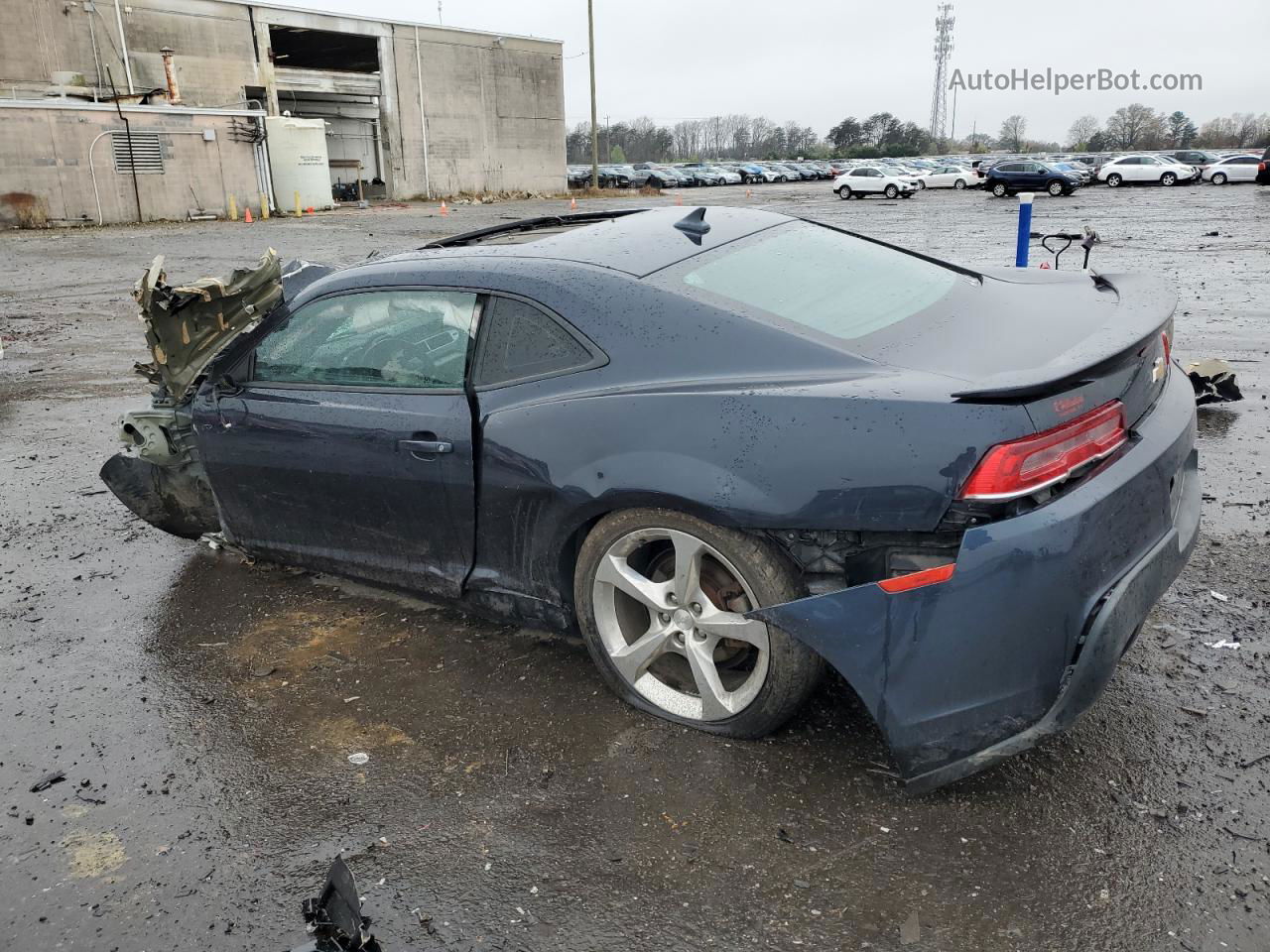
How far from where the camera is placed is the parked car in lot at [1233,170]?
3872 cm

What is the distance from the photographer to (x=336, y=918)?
6.61ft

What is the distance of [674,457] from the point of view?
2.71 meters

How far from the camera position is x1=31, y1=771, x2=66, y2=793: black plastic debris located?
9.72 ft

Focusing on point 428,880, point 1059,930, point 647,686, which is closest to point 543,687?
point 647,686

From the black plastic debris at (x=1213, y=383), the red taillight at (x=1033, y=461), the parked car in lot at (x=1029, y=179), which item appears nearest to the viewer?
the red taillight at (x=1033, y=461)

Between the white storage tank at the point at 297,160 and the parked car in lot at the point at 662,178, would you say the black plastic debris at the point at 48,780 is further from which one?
the parked car in lot at the point at 662,178

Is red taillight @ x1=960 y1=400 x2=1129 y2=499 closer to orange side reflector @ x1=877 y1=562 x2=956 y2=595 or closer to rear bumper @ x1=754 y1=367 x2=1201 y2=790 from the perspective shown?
rear bumper @ x1=754 y1=367 x2=1201 y2=790

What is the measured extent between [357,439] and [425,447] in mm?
364

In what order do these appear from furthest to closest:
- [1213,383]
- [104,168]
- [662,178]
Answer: [662,178], [104,168], [1213,383]

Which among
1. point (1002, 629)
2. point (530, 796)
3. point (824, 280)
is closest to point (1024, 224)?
point (824, 280)

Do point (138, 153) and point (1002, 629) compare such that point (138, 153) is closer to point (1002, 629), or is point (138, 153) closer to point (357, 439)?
point (357, 439)

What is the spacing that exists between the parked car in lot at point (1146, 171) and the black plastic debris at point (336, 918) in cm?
4663

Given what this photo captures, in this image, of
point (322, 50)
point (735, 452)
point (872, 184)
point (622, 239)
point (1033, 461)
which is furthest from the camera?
point (322, 50)

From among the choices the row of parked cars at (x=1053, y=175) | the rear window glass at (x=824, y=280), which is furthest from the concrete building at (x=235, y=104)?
the rear window glass at (x=824, y=280)
